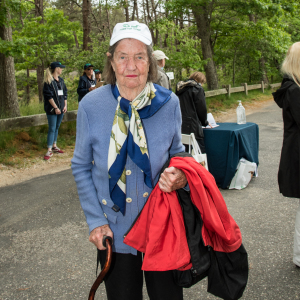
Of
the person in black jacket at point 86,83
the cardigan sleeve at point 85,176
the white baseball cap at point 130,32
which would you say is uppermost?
the white baseball cap at point 130,32

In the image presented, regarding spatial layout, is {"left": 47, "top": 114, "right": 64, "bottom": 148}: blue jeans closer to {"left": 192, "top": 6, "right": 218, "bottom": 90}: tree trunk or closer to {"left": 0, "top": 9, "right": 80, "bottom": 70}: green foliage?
{"left": 0, "top": 9, "right": 80, "bottom": 70}: green foliage

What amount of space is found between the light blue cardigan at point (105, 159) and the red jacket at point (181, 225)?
142 millimetres

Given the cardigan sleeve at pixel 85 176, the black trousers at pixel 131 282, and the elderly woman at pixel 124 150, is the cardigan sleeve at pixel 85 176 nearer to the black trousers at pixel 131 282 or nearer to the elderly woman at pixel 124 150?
the elderly woman at pixel 124 150

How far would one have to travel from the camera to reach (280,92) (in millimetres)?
2908

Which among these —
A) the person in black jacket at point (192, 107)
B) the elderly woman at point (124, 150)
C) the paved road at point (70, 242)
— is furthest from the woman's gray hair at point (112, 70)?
the person in black jacket at point (192, 107)

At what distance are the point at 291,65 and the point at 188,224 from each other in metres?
1.96

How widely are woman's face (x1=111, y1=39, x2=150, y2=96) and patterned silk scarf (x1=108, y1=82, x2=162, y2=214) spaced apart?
0.10 meters

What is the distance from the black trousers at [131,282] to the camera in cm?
177

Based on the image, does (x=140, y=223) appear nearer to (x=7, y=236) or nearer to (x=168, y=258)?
(x=168, y=258)

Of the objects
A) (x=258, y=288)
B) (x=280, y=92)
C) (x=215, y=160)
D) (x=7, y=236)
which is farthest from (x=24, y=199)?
(x=280, y=92)

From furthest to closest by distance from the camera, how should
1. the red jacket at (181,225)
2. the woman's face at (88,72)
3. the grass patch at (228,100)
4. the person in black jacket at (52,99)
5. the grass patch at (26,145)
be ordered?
the grass patch at (228,100) < the woman's face at (88,72) < the person in black jacket at (52,99) < the grass patch at (26,145) < the red jacket at (181,225)

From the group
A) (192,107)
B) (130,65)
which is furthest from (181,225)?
(192,107)

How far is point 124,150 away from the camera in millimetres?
1698

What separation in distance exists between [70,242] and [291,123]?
2740 millimetres
